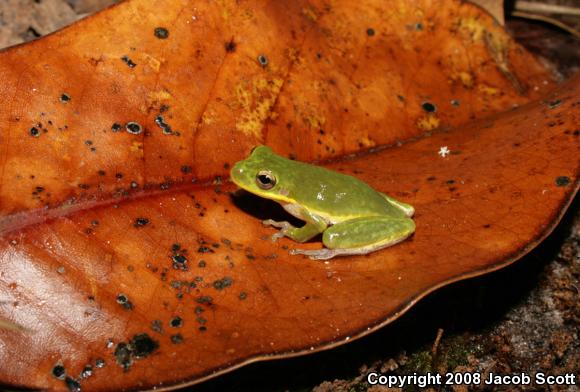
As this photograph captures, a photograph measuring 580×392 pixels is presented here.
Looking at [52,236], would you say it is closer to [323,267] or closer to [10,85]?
[10,85]

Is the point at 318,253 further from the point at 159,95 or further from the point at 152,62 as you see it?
the point at 152,62

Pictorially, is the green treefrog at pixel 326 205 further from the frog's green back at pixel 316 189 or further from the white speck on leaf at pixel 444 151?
the white speck on leaf at pixel 444 151

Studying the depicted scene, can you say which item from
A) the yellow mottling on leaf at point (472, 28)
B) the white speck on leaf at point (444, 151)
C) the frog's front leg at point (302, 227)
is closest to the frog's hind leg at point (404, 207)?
the frog's front leg at point (302, 227)

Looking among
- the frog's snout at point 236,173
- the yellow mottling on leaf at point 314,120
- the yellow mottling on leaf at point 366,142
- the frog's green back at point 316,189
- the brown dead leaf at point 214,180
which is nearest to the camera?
the brown dead leaf at point 214,180

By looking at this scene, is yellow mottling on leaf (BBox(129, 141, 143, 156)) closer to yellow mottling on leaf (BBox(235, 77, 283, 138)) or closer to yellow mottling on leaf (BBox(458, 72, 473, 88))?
yellow mottling on leaf (BBox(235, 77, 283, 138))

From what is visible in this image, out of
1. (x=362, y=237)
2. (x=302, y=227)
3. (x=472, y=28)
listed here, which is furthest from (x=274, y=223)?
(x=472, y=28)

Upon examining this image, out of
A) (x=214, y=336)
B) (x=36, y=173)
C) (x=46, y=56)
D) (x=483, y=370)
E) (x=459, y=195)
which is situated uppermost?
(x=46, y=56)

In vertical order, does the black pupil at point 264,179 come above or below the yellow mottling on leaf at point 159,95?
below

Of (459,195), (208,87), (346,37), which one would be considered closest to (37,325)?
(208,87)
